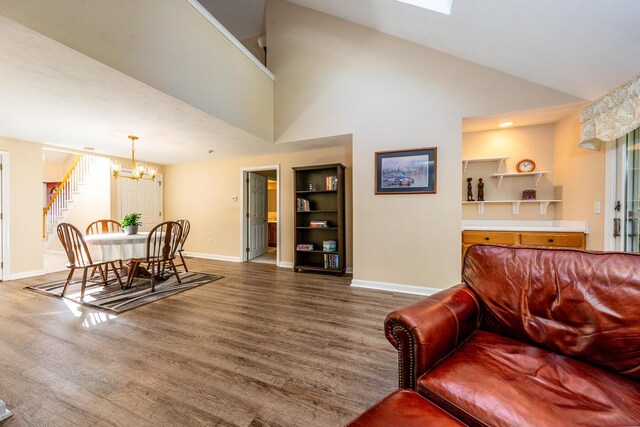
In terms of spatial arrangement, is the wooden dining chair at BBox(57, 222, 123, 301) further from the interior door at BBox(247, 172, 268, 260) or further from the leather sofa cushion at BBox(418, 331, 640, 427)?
the leather sofa cushion at BBox(418, 331, 640, 427)

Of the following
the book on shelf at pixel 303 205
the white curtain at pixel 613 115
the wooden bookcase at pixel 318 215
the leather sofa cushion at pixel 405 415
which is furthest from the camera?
the book on shelf at pixel 303 205

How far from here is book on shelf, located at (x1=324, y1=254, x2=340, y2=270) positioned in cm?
425

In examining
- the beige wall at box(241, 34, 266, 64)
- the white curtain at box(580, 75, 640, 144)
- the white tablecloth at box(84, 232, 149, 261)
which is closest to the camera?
the white curtain at box(580, 75, 640, 144)

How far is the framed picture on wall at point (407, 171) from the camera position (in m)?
3.20

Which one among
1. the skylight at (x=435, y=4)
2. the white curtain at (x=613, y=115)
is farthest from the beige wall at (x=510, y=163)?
the skylight at (x=435, y=4)

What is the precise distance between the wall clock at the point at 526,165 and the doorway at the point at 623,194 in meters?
0.88

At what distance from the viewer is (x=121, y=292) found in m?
3.26

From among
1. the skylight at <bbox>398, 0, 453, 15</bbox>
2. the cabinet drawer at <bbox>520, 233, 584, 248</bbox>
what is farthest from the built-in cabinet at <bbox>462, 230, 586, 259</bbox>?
the skylight at <bbox>398, 0, 453, 15</bbox>

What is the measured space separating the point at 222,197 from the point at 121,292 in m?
2.73

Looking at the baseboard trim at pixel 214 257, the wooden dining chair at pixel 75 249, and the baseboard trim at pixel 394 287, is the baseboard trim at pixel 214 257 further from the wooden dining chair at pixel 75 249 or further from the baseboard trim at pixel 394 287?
the baseboard trim at pixel 394 287

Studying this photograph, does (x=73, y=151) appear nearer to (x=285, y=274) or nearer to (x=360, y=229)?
(x=285, y=274)

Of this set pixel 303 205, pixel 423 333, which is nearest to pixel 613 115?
pixel 423 333

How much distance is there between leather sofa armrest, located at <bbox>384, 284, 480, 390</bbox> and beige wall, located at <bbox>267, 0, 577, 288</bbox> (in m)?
2.09

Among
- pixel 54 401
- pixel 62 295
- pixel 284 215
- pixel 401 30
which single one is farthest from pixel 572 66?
pixel 62 295
